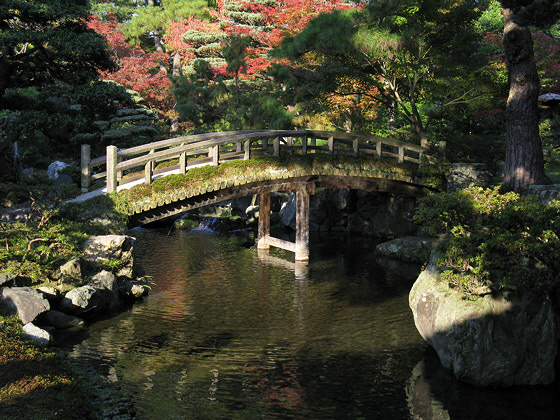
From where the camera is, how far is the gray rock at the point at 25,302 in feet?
35.3

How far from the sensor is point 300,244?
2064 cm

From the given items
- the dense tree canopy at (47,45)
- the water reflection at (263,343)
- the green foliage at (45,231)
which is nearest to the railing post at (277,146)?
the water reflection at (263,343)

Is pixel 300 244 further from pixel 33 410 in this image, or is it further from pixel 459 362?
pixel 33 410

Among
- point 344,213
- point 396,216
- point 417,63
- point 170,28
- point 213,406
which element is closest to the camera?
point 213,406

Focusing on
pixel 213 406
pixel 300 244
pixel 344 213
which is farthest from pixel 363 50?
pixel 213 406

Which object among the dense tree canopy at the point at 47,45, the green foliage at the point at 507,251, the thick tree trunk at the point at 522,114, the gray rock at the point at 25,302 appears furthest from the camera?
the thick tree trunk at the point at 522,114

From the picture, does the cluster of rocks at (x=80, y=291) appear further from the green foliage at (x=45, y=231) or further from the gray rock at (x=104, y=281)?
the green foliage at (x=45, y=231)

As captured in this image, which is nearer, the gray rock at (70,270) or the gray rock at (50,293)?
the gray rock at (50,293)

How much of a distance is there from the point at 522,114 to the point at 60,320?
1522 cm

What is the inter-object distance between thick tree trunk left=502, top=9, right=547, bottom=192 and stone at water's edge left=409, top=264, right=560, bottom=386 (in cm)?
916

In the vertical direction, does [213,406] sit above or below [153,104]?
below

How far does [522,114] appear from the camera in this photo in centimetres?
1809

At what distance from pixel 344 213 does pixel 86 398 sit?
21.6m

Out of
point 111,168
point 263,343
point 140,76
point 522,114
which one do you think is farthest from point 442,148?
point 140,76
